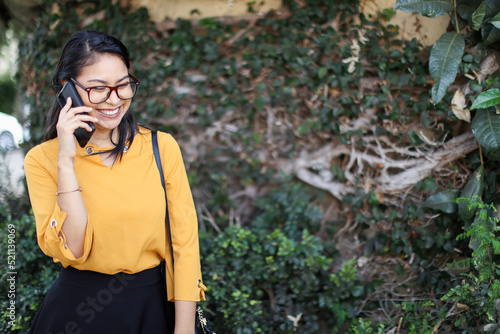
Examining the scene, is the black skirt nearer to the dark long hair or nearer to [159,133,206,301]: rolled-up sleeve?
[159,133,206,301]: rolled-up sleeve

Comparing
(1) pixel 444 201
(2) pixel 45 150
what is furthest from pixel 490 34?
(2) pixel 45 150

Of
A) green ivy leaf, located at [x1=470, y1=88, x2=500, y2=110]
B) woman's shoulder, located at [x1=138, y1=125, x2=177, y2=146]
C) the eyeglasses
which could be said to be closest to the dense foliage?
green ivy leaf, located at [x1=470, y1=88, x2=500, y2=110]

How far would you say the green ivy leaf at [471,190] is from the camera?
8.77ft

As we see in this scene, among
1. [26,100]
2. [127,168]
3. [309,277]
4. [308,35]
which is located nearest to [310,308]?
[309,277]

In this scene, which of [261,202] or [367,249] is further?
[261,202]

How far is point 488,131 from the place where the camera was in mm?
2611

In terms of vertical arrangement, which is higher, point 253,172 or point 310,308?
point 253,172

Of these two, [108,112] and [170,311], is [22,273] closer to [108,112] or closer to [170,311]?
[170,311]

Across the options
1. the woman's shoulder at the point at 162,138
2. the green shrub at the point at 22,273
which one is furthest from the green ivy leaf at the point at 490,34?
the green shrub at the point at 22,273

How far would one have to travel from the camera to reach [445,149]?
3.00 meters

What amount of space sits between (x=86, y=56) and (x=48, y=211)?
2.01ft

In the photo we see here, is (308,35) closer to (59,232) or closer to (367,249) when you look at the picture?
(367,249)

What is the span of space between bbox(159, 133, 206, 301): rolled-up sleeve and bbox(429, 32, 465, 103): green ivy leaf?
1770 mm

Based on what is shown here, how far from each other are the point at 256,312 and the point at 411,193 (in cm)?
143
